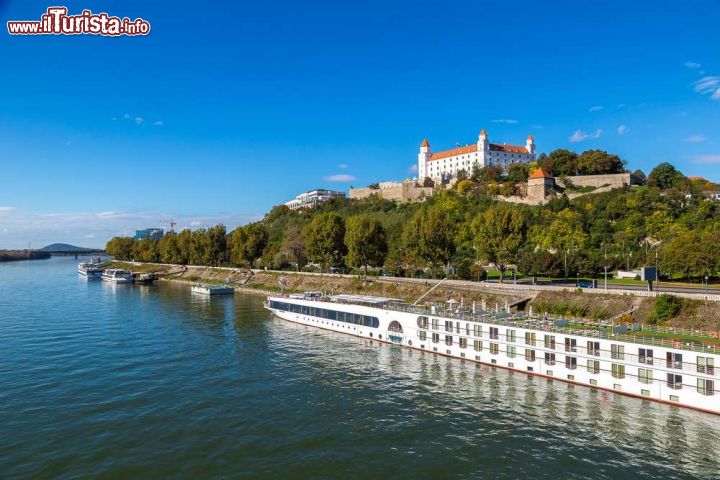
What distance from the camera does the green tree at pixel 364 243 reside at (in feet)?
329

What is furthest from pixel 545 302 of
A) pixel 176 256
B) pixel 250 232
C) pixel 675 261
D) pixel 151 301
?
pixel 176 256

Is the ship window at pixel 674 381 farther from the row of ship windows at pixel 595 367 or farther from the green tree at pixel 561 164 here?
the green tree at pixel 561 164

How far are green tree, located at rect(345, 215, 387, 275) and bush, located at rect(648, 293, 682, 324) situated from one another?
57816 millimetres

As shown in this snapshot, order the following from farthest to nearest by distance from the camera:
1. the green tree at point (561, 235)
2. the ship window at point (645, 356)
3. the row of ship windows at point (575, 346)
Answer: the green tree at point (561, 235)
the ship window at point (645, 356)
the row of ship windows at point (575, 346)

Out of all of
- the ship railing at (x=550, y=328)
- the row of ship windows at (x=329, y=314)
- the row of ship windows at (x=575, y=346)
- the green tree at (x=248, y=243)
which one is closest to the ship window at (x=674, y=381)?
the row of ship windows at (x=575, y=346)

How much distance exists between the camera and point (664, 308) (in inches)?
2019

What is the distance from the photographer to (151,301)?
97562 mm

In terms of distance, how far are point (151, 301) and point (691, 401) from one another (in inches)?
3647

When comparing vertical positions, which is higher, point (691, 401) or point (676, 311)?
point (676, 311)

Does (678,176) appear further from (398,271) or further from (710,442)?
(710,442)

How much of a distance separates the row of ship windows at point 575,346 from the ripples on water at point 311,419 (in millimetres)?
3326

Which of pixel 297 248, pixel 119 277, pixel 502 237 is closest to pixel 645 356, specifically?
pixel 502 237

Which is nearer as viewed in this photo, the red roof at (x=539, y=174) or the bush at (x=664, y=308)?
the bush at (x=664, y=308)

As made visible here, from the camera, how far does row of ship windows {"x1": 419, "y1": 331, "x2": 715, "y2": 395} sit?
3462cm
